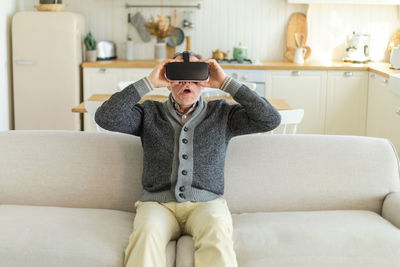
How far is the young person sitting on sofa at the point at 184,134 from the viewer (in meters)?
2.28

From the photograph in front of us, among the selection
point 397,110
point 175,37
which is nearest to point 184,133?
point 397,110

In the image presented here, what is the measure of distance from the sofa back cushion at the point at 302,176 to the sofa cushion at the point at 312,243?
0.18 meters

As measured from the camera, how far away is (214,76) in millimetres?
2367

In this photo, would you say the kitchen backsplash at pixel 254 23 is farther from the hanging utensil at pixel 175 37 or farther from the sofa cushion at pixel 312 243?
the sofa cushion at pixel 312 243

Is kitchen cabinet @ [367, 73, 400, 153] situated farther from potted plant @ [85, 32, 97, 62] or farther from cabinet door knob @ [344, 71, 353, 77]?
potted plant @ [85, 32, 97, 62]

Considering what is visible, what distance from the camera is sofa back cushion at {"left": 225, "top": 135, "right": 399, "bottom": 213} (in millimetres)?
2535

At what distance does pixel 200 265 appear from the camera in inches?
79.5

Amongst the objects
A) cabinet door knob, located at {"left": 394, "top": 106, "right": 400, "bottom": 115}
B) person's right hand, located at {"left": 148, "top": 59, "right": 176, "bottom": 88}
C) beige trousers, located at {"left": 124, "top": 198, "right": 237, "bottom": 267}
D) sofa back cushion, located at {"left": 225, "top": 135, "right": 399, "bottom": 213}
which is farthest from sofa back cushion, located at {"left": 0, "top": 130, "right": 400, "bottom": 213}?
cabinet door knob, located at {"left": 394, "top": 106, "right": 400, "bottom": 115}

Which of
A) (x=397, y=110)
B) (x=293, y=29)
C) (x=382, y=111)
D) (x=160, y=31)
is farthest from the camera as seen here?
(x=293, y=29)

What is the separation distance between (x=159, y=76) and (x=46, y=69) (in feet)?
9.45

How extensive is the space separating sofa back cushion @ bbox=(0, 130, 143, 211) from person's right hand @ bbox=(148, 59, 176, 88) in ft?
1.14

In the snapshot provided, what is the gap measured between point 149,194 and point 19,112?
3.08 meters

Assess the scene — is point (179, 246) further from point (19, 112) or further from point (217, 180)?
point (19, 112)

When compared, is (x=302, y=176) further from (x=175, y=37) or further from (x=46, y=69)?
(x=175, y=37)
